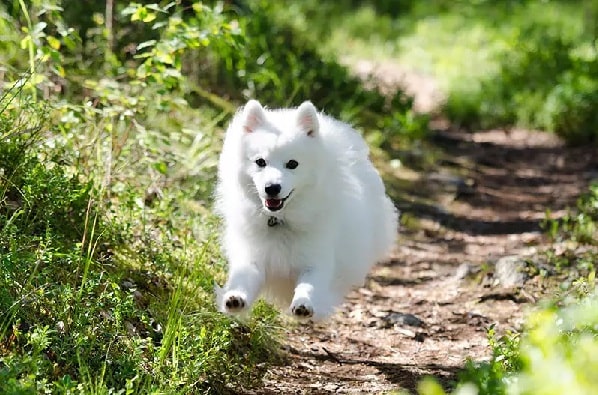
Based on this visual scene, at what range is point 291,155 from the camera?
4.62m

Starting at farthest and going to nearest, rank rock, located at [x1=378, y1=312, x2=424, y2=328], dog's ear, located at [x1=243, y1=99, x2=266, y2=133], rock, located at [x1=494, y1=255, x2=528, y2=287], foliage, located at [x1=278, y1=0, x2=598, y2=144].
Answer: foliage, located at [x1=278, y1=0, x2=598, y2=144], rock, located at [x1=494, y1=255, x2=528, y2=287], rock, located at [x1=378, y1=312, x2=424, y2=328], dog's ear, located at [x1=243, y1=99, x2=266, y2=133]

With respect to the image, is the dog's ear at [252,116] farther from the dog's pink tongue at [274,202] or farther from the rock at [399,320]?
the rock at [399,320]

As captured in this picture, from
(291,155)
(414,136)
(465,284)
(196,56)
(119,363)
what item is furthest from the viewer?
(414,136)

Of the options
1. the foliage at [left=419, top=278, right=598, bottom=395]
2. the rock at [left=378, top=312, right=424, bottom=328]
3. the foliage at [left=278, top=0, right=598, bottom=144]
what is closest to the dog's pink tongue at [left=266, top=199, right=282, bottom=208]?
the foliage at [left=419, top=278, right=598, bottom=395]

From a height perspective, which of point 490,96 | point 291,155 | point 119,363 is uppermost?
point 490,96

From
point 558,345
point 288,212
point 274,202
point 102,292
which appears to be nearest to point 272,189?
point 274,202

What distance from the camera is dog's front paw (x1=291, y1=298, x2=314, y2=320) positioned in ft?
14.4

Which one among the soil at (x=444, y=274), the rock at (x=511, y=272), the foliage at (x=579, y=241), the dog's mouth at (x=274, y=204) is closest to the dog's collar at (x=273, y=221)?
the dog's mouth at (x=274, y=204)

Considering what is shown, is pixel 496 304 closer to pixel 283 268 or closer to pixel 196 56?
pixel 283 268

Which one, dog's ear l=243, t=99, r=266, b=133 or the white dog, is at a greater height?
dog's ear l=243, t=99, r=266, b=133

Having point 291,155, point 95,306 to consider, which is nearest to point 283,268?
point 291,155

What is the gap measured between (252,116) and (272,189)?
522 mm

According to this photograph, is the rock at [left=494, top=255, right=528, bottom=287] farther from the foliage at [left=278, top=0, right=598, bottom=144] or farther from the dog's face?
the foliage at [left=278, top=0, right=598, bottom=144]

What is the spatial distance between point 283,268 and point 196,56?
5199 mm
